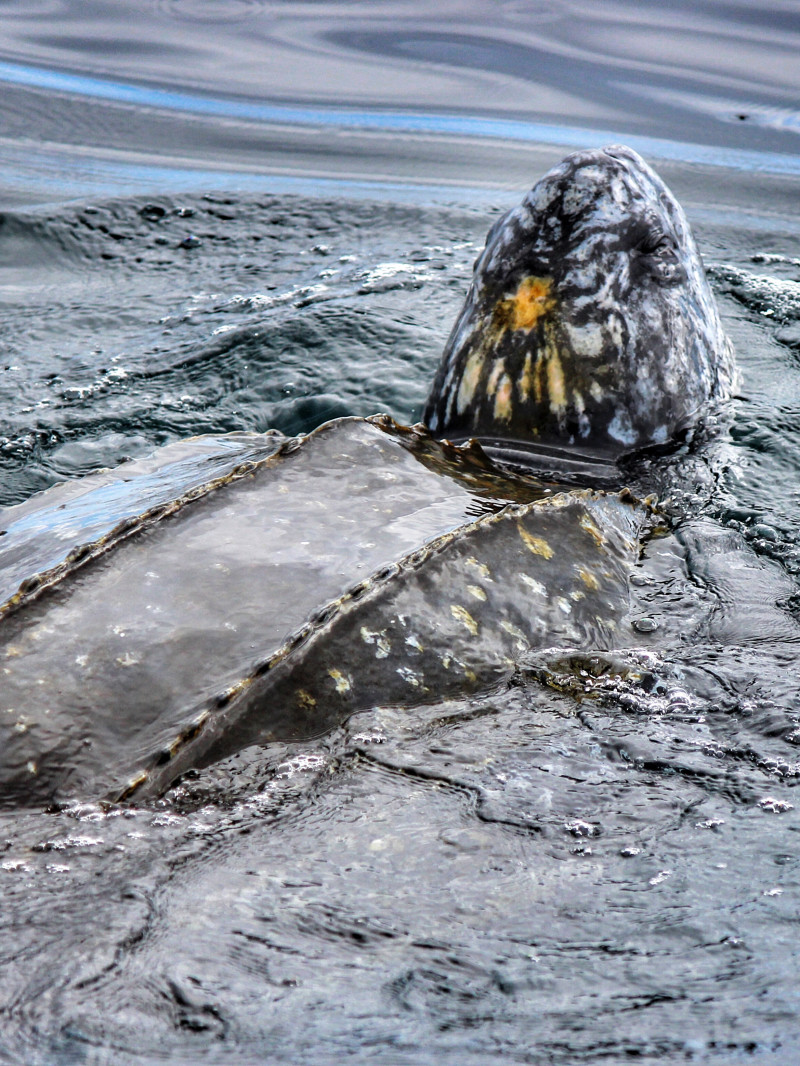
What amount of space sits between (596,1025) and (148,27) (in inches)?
477

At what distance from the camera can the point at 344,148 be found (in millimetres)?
9781

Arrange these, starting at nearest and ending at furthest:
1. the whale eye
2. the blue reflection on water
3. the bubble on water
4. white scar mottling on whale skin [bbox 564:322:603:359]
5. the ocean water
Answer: the ocean water, the bubble on water, white scar mottling on whale skin [bbox 564:322:603:359], the whale eye, the blue reflection on water

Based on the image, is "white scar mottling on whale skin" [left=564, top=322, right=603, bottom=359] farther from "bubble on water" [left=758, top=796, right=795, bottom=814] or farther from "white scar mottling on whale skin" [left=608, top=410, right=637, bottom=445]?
"bubble on water" [left=758, top=796, right=795, bottom=814]

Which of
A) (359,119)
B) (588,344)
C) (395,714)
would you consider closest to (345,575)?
(395,714)

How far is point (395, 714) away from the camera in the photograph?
103 inches

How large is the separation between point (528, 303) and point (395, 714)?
2.17 m

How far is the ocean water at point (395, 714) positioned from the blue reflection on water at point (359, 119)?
0.05 m

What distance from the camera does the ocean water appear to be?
72.3 inches

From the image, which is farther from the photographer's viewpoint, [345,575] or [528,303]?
[528,303]

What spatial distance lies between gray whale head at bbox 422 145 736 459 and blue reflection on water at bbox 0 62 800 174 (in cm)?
555

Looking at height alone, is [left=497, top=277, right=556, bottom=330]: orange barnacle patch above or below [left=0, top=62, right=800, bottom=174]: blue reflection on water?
below

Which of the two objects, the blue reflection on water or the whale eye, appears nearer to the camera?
the whale eye

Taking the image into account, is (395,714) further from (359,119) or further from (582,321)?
(359,119)

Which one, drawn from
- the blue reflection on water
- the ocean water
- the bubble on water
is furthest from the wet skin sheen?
the blue reflection on water
